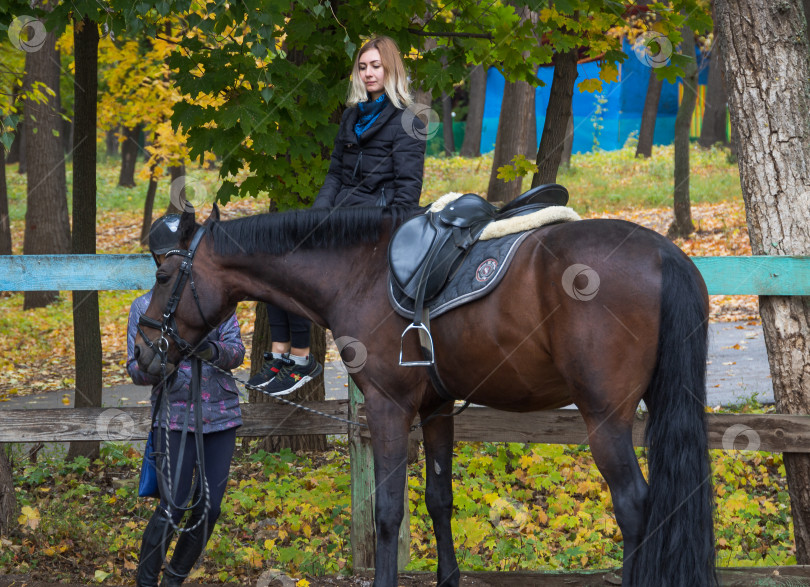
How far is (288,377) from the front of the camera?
420cm

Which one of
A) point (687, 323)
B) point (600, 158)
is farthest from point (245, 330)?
point (600, 158)

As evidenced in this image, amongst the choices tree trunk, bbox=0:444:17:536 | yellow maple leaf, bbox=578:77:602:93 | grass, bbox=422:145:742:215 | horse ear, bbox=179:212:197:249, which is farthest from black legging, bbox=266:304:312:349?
grass, bbox=422:145:742:215

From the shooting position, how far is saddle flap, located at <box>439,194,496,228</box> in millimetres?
3631

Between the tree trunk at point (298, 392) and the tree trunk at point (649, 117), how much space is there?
16.9 metres

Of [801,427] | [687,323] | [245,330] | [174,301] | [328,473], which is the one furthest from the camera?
[245,330]

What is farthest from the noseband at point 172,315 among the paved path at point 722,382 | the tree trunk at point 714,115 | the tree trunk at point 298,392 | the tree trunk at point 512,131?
the tree trunk at point 714,115

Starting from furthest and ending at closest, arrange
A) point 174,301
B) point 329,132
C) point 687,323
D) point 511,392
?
1. point 329,132
2. point 174,301
3. point 511,392
4. point 687,323

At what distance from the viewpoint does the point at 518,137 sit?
47.0ft

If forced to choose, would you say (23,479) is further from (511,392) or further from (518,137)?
(518,137)

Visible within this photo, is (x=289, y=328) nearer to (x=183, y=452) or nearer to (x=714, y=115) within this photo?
(x=183, y=452)

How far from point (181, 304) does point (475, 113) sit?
23984 mm

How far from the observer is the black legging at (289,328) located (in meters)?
4.30

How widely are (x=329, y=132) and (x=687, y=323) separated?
3.28 meters

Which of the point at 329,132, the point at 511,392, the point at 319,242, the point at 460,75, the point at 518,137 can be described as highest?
the point at 518,137
